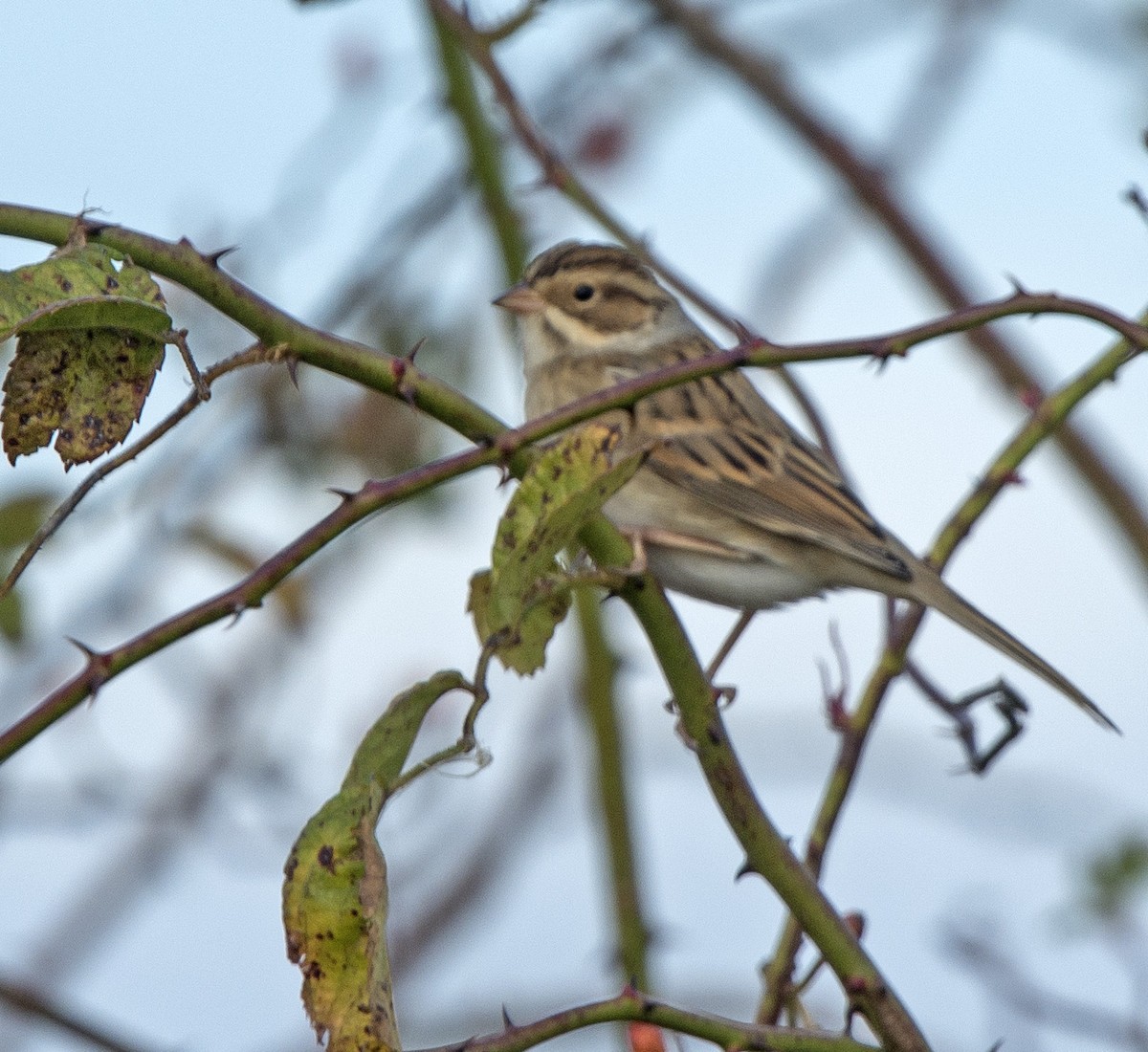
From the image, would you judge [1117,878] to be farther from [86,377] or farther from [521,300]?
[86,377]

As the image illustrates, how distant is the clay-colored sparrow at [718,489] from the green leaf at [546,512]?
1679 millimetres

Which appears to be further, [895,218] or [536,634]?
[895,218]

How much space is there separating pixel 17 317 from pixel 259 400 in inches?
119

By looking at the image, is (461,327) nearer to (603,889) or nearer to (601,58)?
(601,58)

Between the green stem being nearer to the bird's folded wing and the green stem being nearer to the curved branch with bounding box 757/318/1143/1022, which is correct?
the bird's folded wing

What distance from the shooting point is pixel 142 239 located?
5.74 feet

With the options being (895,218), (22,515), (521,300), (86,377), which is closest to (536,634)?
(86,377)

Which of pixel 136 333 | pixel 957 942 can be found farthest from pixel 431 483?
pixel 957 942

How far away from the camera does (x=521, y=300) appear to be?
4773mm

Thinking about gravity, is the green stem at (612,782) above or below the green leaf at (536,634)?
above

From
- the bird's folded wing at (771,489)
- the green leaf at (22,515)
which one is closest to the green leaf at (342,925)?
the green leaf at (22,515)

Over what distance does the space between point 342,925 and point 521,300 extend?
3.08 m

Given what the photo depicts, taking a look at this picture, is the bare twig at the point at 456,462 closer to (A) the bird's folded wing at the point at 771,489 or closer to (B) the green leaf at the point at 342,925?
(B) the green leaf at the point at 342,925

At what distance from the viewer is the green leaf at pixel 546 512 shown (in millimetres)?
1812
